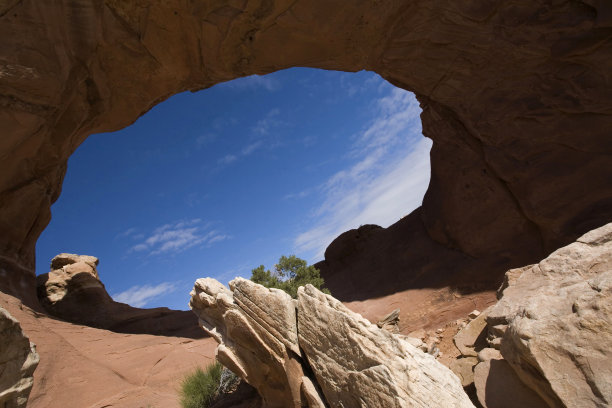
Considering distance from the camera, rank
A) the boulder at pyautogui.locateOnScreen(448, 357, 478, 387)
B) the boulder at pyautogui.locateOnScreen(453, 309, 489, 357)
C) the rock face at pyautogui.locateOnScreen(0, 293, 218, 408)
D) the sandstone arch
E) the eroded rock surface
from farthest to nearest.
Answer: the sandstone arch
the rock face at pyautogui.locateOnScreen(0, 293, 218, 408)
the boulder at pyautogui.locateOnScreen(453, 309, 489, 357)
the eroded rock surface
the boulder at pyautogui.locateOnScreen(448, 357, 478, 387)

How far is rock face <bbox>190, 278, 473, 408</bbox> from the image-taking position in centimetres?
399

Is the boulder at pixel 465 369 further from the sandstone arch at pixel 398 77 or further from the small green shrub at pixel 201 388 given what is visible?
the sandstone arch at pixel 398 77

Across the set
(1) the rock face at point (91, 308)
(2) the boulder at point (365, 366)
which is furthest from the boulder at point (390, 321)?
(1) the rock face at point (91, 308)

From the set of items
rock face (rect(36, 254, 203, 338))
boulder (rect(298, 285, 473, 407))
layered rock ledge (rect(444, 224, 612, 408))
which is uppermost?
rock face (rect(36, 254, 203, 338))

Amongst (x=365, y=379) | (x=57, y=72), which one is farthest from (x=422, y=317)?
(x=57, y=72)

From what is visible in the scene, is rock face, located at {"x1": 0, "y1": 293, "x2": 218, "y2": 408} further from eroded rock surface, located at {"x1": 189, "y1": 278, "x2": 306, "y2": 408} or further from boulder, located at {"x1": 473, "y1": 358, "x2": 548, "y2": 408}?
boulder, located at {"x1": 473, "y1": 358, "x2": 548, "y2": 408}

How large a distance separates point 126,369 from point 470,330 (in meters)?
10.7

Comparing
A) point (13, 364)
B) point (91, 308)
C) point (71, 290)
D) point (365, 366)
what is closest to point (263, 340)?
point (365, 366)

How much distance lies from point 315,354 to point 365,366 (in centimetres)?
117

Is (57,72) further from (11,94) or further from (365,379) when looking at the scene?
(365,379)

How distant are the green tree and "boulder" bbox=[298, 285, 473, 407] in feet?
34.5

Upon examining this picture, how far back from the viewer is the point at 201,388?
872 cm

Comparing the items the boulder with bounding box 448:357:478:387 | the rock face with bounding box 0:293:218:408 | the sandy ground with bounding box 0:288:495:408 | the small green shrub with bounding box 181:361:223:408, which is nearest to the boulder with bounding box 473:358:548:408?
the boulder with bounding box 448:357:478:387

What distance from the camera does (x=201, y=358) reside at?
11.9 metres
